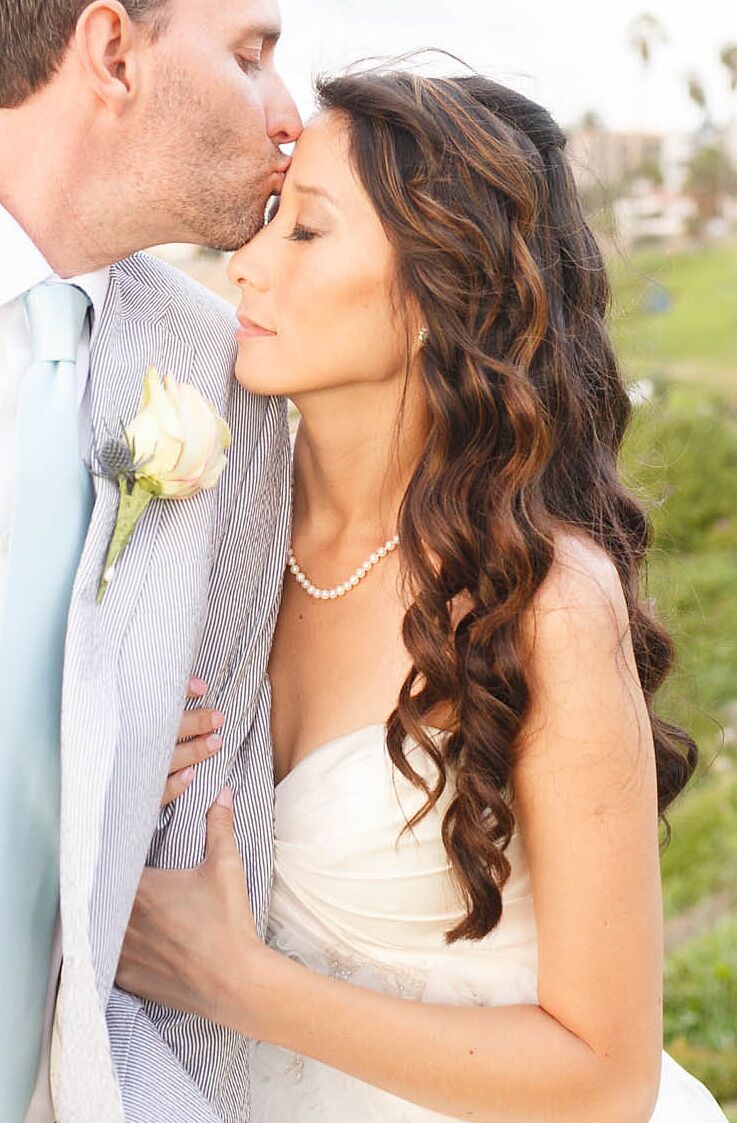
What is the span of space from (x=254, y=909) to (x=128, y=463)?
2.63 feet

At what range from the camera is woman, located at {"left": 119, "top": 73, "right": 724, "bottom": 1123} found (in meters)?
2.11

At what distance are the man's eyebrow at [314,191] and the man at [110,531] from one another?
12cm

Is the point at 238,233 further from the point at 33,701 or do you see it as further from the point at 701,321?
the point at 701,321

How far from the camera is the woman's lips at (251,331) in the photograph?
2.31 meters

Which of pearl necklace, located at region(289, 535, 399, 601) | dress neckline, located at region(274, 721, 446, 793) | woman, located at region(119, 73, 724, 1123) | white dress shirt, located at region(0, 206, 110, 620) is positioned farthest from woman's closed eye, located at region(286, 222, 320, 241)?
dress neckline, located at region(274, 721, 446, 793)

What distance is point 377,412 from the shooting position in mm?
2441

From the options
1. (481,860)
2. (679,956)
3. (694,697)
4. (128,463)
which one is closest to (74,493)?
(128,463)

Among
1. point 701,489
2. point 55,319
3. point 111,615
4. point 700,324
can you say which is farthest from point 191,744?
point 700,324

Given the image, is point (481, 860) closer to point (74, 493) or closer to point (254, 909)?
point (254, 909)

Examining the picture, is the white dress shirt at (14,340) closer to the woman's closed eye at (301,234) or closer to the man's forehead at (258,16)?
the woman's closed eye at (301,234)

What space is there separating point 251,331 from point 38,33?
65 centimetres

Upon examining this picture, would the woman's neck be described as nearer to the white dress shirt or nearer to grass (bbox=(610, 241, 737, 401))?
the white dress shirt

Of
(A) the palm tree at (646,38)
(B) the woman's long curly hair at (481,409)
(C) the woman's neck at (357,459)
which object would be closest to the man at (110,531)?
(C) the woman's neck at (357,459)

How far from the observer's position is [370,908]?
2.32m
